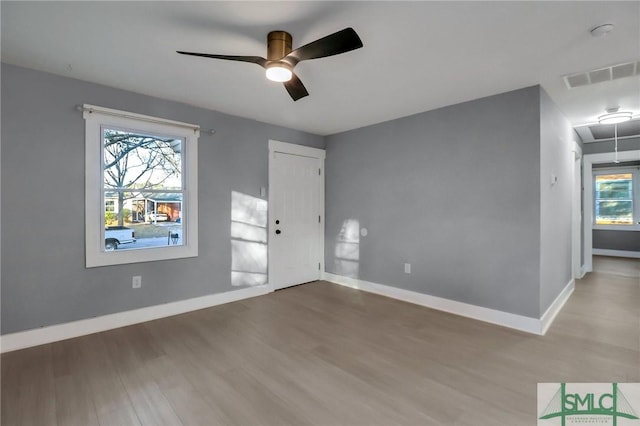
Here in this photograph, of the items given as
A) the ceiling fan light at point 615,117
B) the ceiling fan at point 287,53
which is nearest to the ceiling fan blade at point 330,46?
the ceiling fan at point 287,53

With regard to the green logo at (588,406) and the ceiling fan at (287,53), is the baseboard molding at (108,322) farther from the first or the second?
the green logo at (588,406)

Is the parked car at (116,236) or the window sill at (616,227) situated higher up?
the parked car at (116,236)

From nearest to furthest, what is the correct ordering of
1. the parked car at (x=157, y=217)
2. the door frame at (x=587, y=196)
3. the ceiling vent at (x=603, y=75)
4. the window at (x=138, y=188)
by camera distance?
the ceiling vent at (x=603, y=75) < the window at (x=138, y=188) < the parked car at (x=157, y=217) < the door frame at (x=587, y=196)

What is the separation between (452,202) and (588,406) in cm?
214

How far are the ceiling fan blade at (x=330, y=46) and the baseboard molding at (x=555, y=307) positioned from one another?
3082 mm

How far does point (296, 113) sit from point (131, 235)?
7.90 ft

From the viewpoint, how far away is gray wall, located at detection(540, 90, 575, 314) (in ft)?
9.73

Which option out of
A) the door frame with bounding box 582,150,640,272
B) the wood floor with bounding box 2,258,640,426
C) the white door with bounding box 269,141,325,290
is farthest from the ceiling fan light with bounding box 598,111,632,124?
the white door with bounding box 269,141,325,290

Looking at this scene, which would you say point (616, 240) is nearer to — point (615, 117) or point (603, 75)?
point (615, 117)

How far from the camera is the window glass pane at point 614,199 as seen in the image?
275 inches

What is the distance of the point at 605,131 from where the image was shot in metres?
4.61

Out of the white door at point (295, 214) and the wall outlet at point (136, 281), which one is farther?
the white door at point (295, 214)

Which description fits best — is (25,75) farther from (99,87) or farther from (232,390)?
(232,390)

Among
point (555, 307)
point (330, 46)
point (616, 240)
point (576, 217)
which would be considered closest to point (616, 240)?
point (616, 240)
